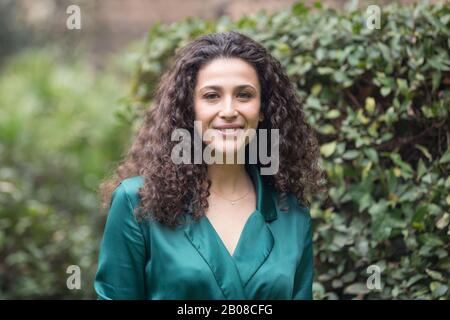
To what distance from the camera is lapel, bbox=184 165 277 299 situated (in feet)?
8.18

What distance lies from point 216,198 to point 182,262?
1.19ft

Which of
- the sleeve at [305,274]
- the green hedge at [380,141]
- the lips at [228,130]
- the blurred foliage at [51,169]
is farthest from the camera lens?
the blurred foliage at [51,169]

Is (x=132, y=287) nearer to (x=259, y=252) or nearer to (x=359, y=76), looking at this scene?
(x=259, y=252)

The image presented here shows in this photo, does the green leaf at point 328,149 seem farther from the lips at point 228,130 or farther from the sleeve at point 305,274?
the lips at point 228,130

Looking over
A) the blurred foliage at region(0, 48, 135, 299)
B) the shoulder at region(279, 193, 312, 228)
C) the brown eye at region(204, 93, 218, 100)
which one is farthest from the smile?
the blurred foliage at region(0, 48, 135, 299)

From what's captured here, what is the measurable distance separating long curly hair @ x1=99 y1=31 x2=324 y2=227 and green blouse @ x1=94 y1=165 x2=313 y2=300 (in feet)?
0.20

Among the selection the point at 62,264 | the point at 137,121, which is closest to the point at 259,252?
the point at 137,121

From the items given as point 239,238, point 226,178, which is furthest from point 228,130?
point 239,238

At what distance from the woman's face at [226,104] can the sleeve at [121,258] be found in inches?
16.5

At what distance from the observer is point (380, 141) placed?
3.37 meters

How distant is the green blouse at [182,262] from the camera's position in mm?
2482
